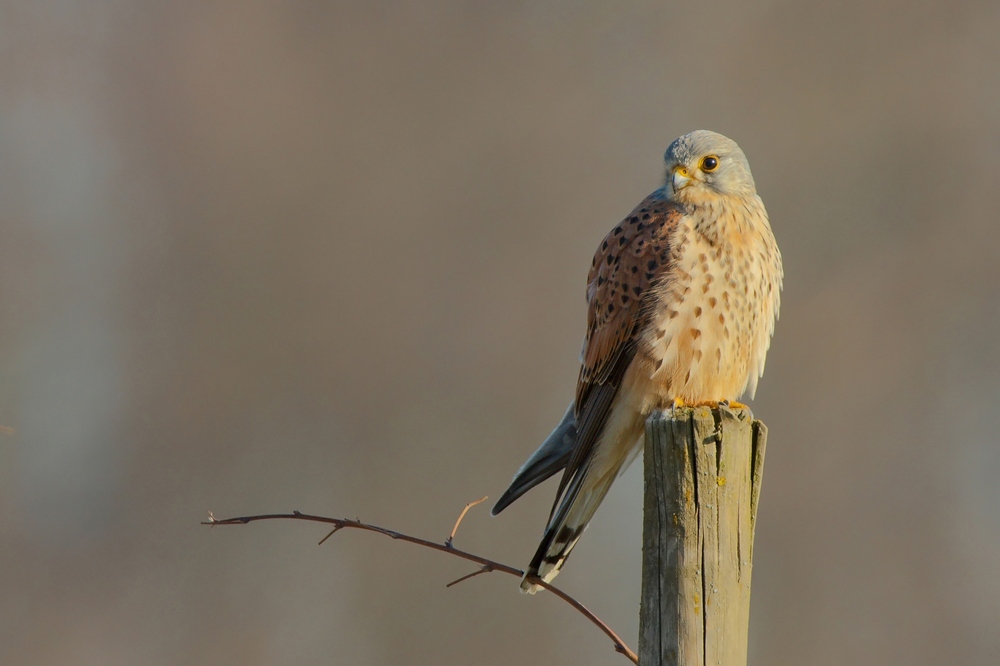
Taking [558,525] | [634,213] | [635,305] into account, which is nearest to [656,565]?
[558,525]

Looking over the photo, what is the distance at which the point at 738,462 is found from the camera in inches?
76.8

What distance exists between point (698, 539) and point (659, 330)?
116 cm

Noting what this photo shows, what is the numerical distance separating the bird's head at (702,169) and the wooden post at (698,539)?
135 cm

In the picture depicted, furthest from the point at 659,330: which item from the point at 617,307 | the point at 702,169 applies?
the point at 702,169

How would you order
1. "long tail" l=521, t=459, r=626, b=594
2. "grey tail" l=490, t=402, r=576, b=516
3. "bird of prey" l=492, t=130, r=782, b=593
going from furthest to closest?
"bird of prey" l=492, t=130, r=782, b=593
"grey tail" l=490, t=402, r=576, b=516
"long tail" l=521, t=459, r=626, b=594

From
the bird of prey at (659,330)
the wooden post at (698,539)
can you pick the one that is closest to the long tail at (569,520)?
the bird of prey at (659,330)

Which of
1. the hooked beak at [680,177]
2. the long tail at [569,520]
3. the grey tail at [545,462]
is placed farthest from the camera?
the hooked beak at [680,177]

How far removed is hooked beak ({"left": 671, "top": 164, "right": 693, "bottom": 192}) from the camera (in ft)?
10.4

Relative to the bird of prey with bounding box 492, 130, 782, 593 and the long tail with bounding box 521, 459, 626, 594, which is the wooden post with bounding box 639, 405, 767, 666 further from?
the bird of prey with bounding box 492, 130, 782, 593

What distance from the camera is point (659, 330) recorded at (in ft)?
9.64

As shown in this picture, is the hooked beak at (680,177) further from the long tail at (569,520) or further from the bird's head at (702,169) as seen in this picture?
the long tail at (569,520)

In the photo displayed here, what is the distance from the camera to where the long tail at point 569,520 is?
264 cm

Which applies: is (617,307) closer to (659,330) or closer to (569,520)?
(659,330)

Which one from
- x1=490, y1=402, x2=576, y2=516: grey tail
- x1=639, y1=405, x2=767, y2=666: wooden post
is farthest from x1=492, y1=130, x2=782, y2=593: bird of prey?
x1=639, y1=405, x2=767, y2=666: wooden post
